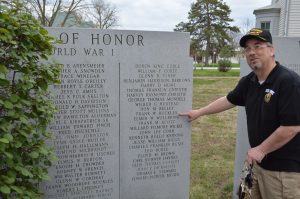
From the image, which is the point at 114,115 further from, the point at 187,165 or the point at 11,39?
the point at 11,39

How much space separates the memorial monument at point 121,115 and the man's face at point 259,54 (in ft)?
Answer: 3.73

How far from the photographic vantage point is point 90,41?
12.5ft

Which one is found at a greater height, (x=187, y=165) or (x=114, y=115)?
(x=114, y=115)

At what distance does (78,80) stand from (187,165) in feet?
5.77

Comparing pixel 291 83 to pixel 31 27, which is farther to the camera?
pixel 291 83

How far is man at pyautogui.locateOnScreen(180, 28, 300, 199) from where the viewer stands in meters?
2.96

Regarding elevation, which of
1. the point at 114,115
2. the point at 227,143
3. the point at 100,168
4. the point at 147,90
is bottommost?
the point at 227,143

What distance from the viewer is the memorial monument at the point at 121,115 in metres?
3.83

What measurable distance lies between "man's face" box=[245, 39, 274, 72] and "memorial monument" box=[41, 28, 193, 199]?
1.14 meters

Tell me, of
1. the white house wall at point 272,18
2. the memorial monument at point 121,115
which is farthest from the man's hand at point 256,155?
the white house wall at point 272,18

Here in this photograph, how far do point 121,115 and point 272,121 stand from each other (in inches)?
67.2

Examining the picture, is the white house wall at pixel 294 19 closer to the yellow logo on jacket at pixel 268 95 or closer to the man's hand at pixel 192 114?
the man's hand at pixel 192 114

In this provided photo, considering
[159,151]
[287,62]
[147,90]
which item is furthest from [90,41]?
[287,62]

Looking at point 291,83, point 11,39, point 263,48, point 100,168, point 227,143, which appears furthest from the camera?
point 227,143
